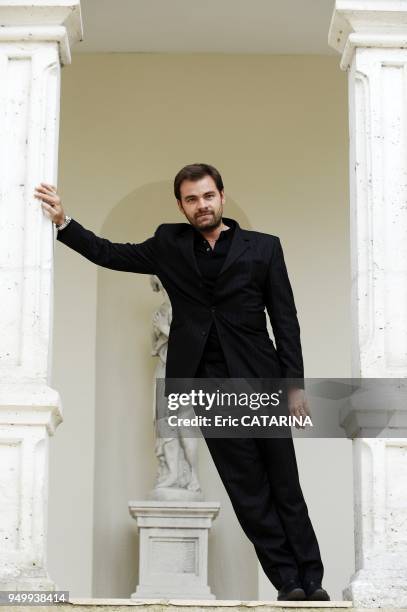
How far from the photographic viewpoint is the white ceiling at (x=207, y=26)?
883 centimetres

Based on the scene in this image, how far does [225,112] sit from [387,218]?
9.98ft

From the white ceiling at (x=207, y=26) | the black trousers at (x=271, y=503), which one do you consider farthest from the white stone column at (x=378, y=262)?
the white ceiling at (x=207, y=26)

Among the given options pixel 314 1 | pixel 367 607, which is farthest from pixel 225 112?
pixel 367 607

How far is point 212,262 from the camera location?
250 inches

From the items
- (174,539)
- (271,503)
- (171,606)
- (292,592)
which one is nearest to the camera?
(171,606)

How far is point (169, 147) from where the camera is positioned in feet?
30.6

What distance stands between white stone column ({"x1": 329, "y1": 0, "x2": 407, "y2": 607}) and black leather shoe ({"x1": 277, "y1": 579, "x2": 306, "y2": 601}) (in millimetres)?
222

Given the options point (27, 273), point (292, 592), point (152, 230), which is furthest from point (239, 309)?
point (152, 230)

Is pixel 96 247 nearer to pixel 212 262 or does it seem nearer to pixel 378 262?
pixel 212 262

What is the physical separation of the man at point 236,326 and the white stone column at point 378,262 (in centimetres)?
27

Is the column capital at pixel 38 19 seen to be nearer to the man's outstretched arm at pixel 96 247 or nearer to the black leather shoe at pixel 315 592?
the man's outstretched arm at pixel 96 247

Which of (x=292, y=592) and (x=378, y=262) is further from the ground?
(x=378, y=262)

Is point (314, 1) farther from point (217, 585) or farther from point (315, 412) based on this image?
point (217, 585)

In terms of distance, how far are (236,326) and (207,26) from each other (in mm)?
3400
